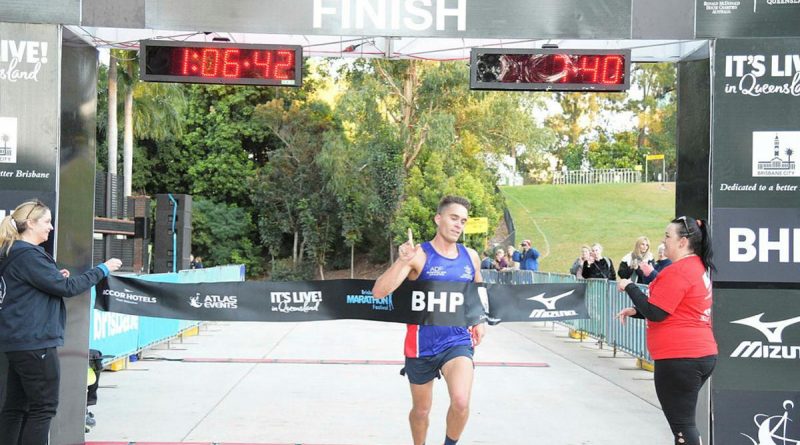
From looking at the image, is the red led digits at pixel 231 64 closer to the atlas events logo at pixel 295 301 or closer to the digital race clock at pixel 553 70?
the atlas events logo at pixel 295 301

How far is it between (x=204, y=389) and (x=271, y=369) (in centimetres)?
212

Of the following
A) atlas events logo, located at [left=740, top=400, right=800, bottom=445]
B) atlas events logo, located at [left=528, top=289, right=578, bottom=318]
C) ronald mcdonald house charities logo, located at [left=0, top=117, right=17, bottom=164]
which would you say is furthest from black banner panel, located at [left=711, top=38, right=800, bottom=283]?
ronald mcdonald house charities logo, located at [left=0, top=117, right=17, bottom=164]

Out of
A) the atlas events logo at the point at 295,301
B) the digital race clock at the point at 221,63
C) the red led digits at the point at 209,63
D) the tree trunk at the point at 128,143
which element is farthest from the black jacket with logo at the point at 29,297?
the tree trunk at the point at 128,143

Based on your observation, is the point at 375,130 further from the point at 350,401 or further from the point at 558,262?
the point at 350,401

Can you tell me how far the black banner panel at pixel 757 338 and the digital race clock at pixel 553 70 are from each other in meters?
2.02

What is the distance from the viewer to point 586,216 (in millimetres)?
61906

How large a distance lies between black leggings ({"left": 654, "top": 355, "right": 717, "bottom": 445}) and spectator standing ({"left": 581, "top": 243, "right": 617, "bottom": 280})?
1137 centimetres

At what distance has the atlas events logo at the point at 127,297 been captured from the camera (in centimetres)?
789

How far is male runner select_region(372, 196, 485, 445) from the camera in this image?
643cm

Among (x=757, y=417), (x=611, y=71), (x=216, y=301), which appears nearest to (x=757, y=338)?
(x=757, y=417)

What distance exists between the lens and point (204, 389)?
11664 millimetres

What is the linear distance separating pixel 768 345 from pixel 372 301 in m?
3.27

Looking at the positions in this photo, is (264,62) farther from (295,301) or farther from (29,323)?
(29,323)

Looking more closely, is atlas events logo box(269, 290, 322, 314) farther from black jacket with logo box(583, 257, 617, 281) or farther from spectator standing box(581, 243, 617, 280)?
black jacket with logo box(583, 257, 617, 281)
